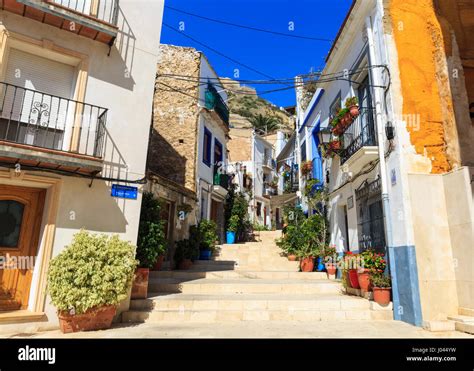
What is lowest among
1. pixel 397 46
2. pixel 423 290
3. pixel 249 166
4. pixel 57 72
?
pixel 423 290

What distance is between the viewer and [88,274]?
562cm

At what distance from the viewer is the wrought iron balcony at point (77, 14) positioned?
6.31m

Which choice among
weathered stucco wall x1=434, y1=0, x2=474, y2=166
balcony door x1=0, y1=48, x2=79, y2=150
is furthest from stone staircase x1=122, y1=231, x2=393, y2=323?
weathered stucco wall x1=434, y1=0, x2=474, y2=166

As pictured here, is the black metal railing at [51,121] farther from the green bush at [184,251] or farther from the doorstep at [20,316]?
the green bush at [184,251]

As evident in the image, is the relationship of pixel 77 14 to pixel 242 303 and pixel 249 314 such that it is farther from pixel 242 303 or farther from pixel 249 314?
pixel 249 314

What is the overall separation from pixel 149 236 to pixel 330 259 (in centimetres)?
604

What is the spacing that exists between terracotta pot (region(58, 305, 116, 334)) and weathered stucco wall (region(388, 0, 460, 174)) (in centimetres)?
691

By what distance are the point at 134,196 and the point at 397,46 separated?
22.9ft

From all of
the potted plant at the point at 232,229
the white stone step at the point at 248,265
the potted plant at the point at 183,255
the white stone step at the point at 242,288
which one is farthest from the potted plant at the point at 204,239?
the white stone step at the point at 242,288

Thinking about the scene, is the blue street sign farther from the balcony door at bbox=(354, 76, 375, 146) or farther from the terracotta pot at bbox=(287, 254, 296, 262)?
the terracotta pot at bbox=(287, 254, 296, 262)

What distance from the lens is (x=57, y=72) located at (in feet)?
23.2
